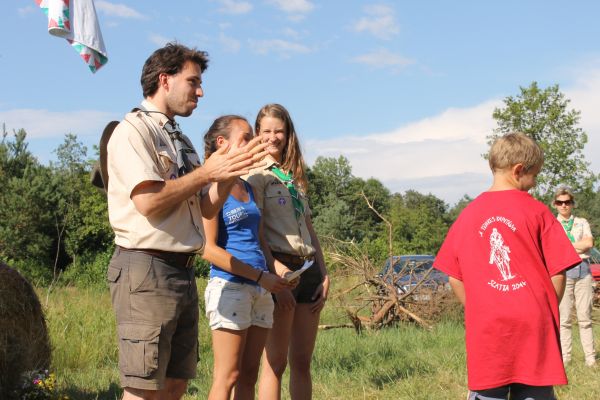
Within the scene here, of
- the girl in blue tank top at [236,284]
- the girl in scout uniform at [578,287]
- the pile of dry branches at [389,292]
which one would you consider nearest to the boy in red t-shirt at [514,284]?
the girl in blue tank top at [236,284]

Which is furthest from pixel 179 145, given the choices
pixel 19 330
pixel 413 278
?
pixel 413 278

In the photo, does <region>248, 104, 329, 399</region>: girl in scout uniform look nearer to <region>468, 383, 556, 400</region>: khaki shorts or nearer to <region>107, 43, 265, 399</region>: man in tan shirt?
<region>107, 43, 265, 399</region>: man in tan shirt

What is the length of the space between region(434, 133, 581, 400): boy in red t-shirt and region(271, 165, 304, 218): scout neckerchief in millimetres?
1146

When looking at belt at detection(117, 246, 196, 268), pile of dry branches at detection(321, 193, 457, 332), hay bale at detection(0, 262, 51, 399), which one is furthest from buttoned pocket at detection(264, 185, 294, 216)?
pile of dry branches at detection(321, 193, 457, 332)

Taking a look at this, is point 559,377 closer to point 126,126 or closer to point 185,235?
point 185,235

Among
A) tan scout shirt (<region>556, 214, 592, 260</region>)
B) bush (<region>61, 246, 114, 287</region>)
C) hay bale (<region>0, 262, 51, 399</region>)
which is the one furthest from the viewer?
bush (<region>61, 246, 114, 287</region>)

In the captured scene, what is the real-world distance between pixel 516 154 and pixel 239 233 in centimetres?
149

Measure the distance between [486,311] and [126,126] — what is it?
1.87 m

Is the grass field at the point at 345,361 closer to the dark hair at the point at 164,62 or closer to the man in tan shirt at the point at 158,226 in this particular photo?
the man in tan shirt at the point at 158,226

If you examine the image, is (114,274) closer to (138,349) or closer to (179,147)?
(138,349)

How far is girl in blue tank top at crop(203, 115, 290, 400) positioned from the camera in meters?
3.60

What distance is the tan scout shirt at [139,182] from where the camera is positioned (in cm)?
291

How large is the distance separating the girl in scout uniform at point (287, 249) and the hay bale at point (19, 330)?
2016 millimetres

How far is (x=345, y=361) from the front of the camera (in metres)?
7.20
